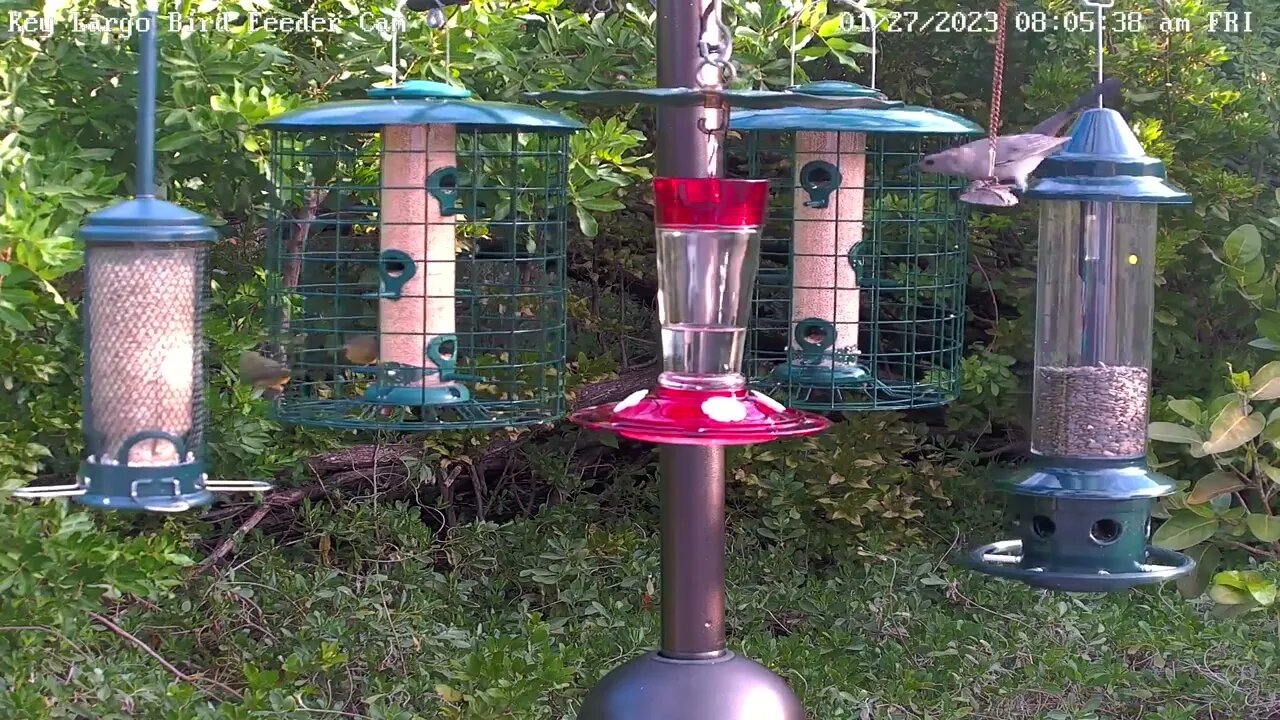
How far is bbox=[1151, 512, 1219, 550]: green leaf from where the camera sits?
130 inches

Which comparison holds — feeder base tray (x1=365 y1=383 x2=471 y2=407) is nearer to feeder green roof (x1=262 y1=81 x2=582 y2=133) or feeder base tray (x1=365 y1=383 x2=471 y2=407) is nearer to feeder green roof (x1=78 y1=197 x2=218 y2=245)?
feeder green roof (x1=262 y1=81 x2=582 y2=133)

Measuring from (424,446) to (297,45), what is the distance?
55.9 inches

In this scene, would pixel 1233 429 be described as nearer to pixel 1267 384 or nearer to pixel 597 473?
pixel 1267 384

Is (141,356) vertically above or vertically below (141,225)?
below

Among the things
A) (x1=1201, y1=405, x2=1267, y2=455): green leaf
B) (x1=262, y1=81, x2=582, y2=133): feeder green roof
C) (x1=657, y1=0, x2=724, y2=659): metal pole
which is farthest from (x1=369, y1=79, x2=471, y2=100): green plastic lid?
(x1=1201, y1=405, x2=1267, y2=455): green leaf

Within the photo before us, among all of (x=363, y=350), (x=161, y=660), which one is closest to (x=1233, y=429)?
(x=363, y=350)

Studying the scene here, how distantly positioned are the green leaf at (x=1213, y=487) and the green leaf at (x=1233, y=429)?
25 cm

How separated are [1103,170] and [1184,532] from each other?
126 centimetres

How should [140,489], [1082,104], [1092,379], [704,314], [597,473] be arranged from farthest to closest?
[597,473] < [1092,379] < [1082,104] < [140,489] < [704,314]

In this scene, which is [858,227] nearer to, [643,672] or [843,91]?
[843,91]

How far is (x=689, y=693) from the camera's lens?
2.38 m

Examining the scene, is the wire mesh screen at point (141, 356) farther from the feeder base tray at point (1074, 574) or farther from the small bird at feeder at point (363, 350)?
the feeder base tray at point (1074, 574)

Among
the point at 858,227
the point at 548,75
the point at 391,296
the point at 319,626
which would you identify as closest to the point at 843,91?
the point at 858,227

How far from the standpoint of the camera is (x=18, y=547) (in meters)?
3.05
